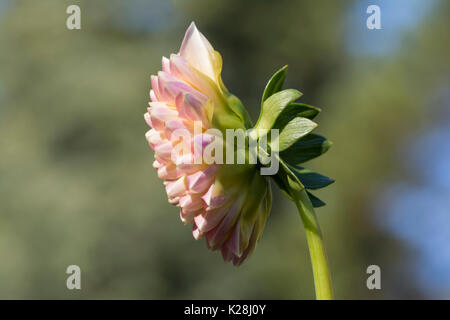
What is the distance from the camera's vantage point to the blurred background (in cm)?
522

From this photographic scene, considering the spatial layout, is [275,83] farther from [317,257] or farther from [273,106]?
[317,257]

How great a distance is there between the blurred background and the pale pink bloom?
15.0 feet

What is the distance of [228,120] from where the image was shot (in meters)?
0.65

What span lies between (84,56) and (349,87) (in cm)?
302

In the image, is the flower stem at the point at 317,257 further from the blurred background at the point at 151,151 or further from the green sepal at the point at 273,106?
the blurred background at the point at 151,151

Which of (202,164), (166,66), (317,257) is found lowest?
(317,257)

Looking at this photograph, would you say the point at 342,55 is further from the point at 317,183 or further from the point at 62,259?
the point at 317,183

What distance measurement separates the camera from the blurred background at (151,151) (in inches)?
205

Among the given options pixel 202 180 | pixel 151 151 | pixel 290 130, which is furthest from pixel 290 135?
pixel 151 151

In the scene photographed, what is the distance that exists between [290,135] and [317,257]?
0.14m

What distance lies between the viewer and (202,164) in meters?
0.60

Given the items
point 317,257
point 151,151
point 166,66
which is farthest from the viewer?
point 151,151

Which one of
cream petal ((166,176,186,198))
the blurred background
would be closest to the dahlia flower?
cream petal ((166,176,186,198))

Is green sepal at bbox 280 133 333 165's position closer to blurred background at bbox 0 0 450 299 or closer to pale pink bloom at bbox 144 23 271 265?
pale pink bloom at bbox 144 23 271 265
